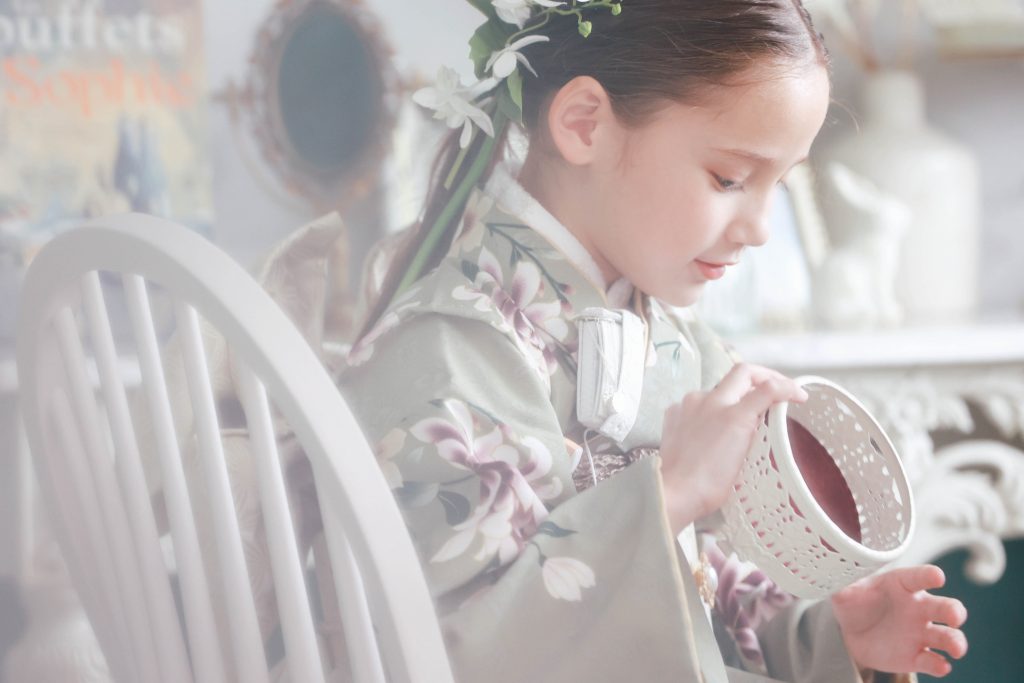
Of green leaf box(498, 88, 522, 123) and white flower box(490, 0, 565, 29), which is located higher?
white flower box(490, 0, 565, 29)

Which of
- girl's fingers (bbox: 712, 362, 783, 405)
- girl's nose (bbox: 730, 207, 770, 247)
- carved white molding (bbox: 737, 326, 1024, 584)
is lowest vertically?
carved white molding (bbox: 737, 326, 1024, 584)

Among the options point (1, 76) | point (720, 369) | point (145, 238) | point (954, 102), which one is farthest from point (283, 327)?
point (954, 102)

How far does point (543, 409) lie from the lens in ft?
1.64

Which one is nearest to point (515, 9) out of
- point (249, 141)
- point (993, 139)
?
point (249, 141)

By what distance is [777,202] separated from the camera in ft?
4.04

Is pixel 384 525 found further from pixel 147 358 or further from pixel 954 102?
pixel 954 102

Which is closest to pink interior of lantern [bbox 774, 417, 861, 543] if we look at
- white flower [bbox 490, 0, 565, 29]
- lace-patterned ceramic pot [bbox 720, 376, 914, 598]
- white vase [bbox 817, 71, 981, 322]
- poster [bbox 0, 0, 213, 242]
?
lace-patterned ceramic pot [bbox 720, 376, 914, 598]

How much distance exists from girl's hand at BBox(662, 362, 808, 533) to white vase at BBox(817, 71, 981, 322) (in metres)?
0.81

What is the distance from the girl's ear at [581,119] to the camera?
537 millimetres

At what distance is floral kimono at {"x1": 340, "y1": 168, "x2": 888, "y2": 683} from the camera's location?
0.43 meters

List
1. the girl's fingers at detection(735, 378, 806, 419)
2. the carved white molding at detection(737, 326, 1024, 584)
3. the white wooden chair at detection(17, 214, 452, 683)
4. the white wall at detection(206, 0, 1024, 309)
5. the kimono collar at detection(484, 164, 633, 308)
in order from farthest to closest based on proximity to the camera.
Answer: the carved white molding at detection(737, 326, 1024, 584)
the white wall at detection(206, 0, 1024, 309)
the kimono collar at detection(484, 164, 633, 308)
the girl's fingers at detection(735, 378, 806, 419)
the white wooden chair at detection(17, 214, 452, 683)

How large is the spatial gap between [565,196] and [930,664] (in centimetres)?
29

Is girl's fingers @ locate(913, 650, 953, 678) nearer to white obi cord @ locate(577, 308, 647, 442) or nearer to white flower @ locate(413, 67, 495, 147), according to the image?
white obi cord @ locate(577, 308, 647, 442)

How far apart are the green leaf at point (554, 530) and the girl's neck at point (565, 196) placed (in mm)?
162
